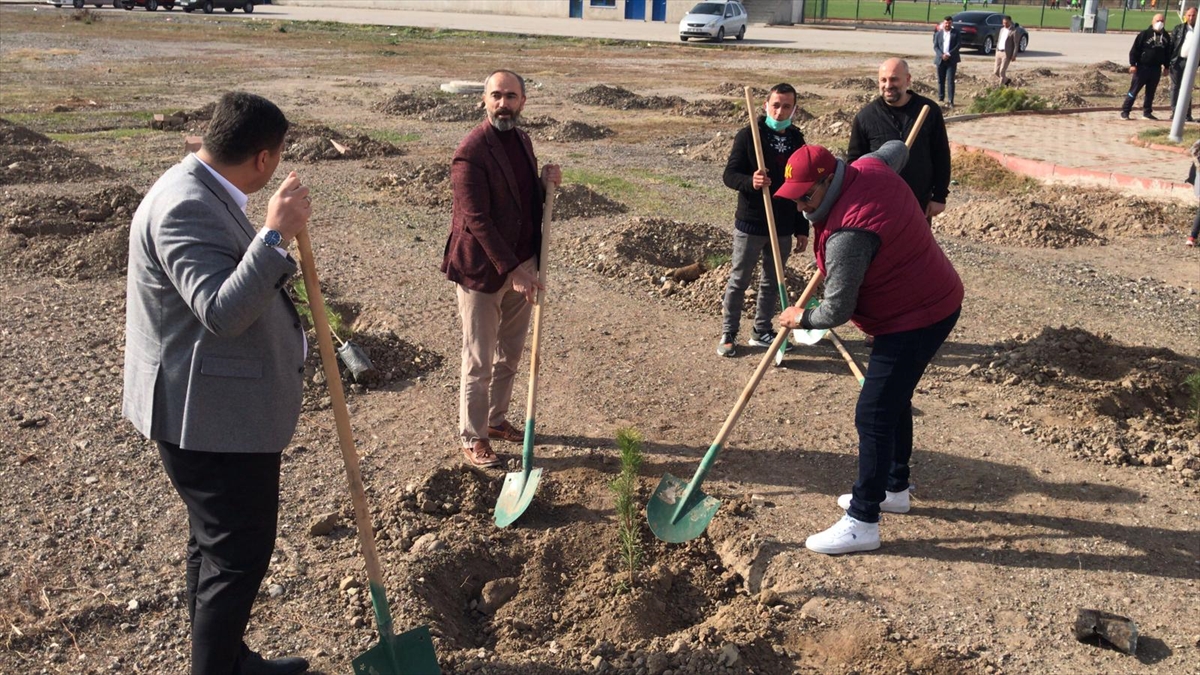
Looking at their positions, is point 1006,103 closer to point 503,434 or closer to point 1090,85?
point 1090,85

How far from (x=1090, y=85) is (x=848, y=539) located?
75.6ft

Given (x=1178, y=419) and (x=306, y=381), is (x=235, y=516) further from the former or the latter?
(x=1178, y=419)

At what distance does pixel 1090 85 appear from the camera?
78.1 ft

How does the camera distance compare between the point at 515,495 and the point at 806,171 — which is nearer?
the point at 806,171

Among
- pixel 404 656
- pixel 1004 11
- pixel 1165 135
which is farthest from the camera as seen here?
pixel 1004 11

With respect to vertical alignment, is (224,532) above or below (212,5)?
below

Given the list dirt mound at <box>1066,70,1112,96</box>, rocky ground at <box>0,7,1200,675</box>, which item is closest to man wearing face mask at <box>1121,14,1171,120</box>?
dirt mound at <box>1066,70,1112,96</box>

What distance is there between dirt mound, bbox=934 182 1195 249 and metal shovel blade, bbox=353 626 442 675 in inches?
324

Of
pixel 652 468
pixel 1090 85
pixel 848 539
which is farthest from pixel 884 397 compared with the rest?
pixel 1090 85

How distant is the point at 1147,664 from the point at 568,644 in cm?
216

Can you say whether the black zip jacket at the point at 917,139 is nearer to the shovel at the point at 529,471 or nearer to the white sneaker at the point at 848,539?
the shovel at the point at 529,471

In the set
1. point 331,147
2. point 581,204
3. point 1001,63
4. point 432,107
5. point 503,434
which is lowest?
point 503,434

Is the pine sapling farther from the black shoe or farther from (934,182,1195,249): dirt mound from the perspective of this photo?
(934,182,1195,249): dirt mound

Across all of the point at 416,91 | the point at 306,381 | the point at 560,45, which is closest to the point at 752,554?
the point at 306,381
